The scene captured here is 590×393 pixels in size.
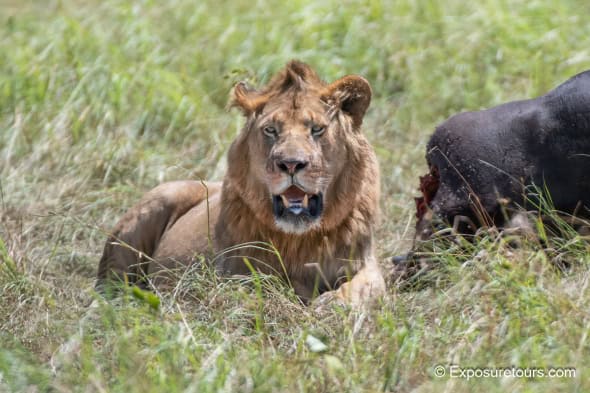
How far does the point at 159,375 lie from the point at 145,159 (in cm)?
462

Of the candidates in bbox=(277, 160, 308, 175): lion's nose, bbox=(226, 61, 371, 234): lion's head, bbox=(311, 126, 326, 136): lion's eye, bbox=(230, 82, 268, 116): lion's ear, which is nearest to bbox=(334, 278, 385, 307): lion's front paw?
bbox=(226, 61, 371, 234): lion's head

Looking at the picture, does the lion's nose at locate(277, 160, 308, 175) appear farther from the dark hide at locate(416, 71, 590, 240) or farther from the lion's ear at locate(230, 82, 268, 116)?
the dark hide at locate(416, 71, 590, 240)

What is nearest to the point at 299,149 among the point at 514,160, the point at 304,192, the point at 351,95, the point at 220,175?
the point at 304,192

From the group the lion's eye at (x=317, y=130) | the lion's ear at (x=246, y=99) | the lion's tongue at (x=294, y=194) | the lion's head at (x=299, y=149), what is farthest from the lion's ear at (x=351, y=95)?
the lion's tongue at (x=294, y=194)

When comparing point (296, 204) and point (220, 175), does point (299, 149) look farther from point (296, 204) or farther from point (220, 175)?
point (220, 175)

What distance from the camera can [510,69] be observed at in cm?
Answer: 1048

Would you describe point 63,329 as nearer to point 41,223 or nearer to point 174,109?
point 41,223

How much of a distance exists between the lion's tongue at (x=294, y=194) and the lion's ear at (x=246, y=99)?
591 millimetres

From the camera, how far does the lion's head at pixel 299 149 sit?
5.93 m

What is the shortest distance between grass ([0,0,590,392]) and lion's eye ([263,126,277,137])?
2.79ft

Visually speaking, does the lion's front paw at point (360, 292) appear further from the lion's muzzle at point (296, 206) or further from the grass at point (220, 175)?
the lion's muzzle at point (296, 206)

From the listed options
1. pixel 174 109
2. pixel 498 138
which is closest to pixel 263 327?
pixel 498 138

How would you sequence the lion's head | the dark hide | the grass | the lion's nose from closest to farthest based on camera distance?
the grass < the lion's nose < the lion's head < the dark hide

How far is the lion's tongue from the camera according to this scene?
6051mm
